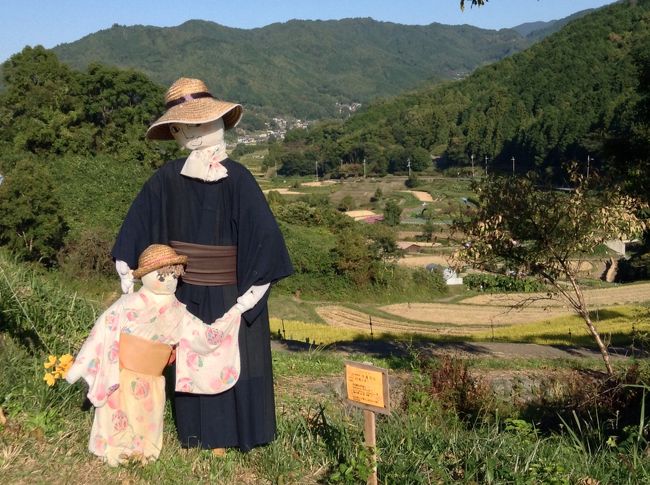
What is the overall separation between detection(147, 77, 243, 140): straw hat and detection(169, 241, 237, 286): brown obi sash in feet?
2.41

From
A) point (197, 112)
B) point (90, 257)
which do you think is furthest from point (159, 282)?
point (90, 257)

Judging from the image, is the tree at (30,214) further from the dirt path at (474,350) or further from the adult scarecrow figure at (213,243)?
the adult scarecrow figure at (213,243)

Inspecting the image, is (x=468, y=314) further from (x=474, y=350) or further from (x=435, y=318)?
(x=474, y=350)

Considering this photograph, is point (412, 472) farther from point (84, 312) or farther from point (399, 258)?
point (399, 258)

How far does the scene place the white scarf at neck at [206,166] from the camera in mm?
4312

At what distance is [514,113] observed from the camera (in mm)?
133750

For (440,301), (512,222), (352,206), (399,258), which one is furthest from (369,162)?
(512,222)

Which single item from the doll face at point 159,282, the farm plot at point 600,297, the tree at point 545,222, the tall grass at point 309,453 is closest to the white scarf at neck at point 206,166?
the doll face at point 159,282

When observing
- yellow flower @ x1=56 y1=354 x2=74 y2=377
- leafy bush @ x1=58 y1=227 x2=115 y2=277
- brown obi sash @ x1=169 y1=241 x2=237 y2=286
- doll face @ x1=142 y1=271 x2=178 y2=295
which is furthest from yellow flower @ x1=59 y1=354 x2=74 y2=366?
leafy bush @ x1=58 y1=227 x2=115 y2=277

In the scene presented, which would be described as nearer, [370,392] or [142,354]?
[370,392]

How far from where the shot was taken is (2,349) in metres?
5.28

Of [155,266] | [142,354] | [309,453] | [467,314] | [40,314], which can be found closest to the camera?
[155,266]

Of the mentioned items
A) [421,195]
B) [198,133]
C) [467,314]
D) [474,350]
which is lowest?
[467,314]

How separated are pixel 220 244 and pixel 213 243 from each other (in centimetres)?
4
